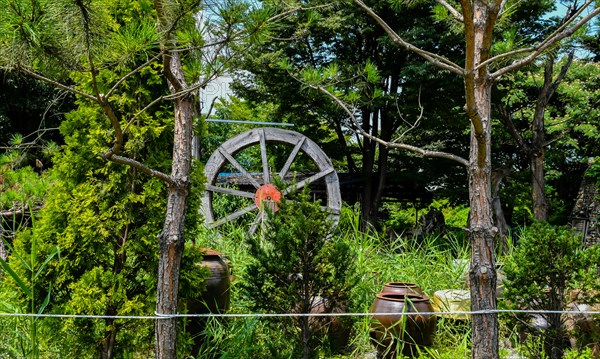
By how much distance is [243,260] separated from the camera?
5707mm

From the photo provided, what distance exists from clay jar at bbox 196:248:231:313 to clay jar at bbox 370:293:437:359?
1102 millimetres

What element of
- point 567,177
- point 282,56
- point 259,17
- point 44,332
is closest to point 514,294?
point 259,17

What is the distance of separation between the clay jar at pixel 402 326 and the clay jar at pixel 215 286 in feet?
3.62

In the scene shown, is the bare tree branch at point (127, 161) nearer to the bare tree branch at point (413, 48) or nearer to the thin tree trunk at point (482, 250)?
the bare tree branch at point (413, 48)

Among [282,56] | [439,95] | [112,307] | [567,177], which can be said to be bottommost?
[112,307]

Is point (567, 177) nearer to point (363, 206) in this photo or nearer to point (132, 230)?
point (363, 206)

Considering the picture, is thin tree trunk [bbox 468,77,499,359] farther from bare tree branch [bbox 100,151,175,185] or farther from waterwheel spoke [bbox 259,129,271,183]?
waterwheel spoke [bbox 259,129,271,183]

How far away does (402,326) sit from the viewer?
3723 mm

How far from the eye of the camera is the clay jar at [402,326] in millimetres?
3779

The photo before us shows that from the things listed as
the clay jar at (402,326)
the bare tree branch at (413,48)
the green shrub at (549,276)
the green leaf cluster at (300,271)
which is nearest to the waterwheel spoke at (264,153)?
the clay jar at (402,326)

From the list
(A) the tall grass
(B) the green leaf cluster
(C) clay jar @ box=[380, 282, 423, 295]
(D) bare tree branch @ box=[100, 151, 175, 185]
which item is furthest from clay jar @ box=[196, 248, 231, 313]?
(D) bare tree branch @ box=[100, 151, 175, 185]

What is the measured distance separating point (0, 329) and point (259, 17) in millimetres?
3065

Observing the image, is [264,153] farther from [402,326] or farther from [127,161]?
[127,161]

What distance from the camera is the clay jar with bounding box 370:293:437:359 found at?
Answer: 3779mm
